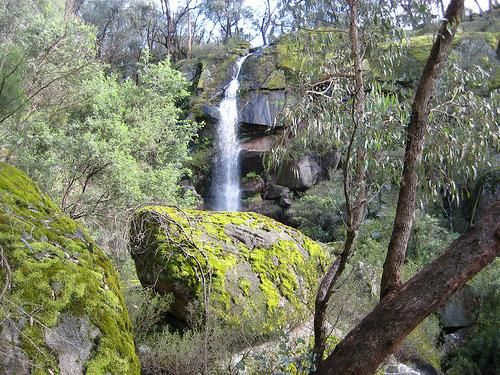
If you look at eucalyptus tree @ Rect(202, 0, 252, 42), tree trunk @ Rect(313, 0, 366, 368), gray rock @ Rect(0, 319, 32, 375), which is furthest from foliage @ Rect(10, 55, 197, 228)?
eucalyptus tree @ Rect(202, 0, 252, 42)

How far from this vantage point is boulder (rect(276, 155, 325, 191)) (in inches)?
741

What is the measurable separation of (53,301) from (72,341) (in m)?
0.23

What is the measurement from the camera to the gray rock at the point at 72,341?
224 centimetres

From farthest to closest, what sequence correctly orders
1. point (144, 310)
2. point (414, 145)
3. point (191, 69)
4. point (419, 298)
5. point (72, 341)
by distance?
point (191, 69) → point (144, 310) → point (414, 145) → point (419, 298) → point (72, 341)

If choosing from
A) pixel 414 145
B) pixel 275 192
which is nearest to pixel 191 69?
pixel 275 192

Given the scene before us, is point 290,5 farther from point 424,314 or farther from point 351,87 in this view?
point 424,314

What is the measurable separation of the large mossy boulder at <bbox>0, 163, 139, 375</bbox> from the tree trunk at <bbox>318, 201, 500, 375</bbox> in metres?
1.37

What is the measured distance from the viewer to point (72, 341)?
2344 mm

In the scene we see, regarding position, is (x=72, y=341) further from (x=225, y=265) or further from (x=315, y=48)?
(x=315, y=48)

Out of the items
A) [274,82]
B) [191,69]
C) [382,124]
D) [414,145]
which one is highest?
[191,69]

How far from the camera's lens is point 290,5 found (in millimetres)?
4613

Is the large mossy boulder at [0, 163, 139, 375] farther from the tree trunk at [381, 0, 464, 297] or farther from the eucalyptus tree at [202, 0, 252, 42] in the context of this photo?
the eucalyptus tree at [202, 0, 252, 42]

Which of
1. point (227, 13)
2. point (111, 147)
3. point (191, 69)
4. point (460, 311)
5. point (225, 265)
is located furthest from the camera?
point (227, 13)

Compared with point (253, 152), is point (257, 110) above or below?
above
